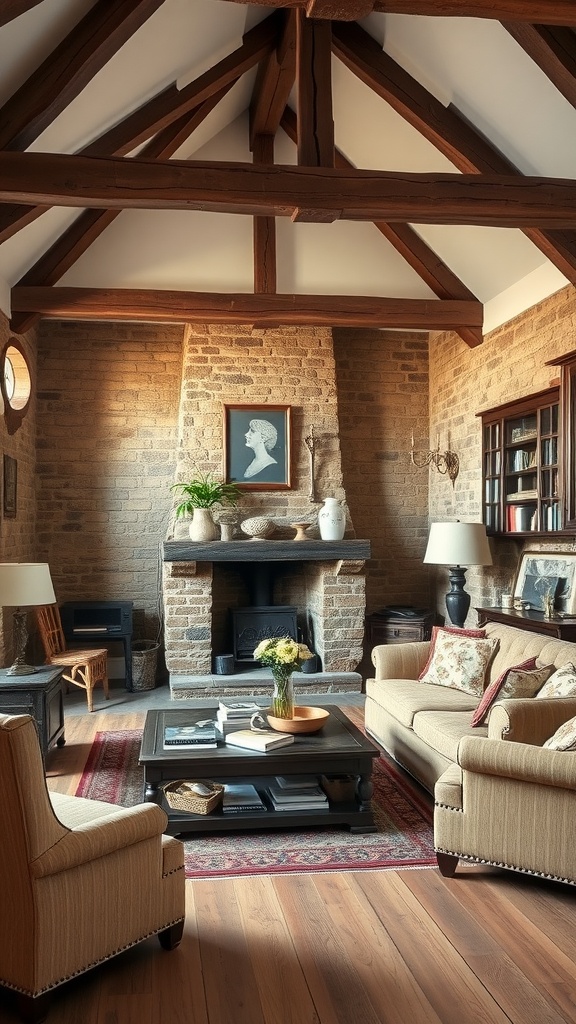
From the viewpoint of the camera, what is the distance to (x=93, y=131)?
5586 millimetres

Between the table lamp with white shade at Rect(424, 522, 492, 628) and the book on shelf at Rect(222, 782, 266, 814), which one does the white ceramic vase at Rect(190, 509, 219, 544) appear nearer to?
the table lamp with white shade at Rect(424, 522, 492, 628)

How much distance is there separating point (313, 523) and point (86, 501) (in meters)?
2.27

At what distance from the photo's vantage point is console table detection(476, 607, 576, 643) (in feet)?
16.7

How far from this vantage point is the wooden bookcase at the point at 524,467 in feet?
19.6

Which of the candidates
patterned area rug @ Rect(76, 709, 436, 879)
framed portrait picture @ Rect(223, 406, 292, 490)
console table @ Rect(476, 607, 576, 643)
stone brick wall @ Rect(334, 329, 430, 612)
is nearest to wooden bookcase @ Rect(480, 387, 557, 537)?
console table @ Rect(476, 607, 576, 643)

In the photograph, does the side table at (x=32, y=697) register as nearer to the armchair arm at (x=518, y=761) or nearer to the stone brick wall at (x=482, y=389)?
the armchair arm at (x=518, y=761)

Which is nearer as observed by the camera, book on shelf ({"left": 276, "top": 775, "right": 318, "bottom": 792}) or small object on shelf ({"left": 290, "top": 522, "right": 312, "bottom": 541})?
book on shelf ({"left": 276, "top": 775, "right": 318, "bottom": 792})

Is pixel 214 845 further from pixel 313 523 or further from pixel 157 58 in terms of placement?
pixel 157 58

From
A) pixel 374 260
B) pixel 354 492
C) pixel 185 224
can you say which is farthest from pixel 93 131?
pixel 354 492

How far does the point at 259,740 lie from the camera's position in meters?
4.09

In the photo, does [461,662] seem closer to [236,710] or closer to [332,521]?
[236,710]

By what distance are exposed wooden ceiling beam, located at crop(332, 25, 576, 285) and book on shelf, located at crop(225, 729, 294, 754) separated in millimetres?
3651

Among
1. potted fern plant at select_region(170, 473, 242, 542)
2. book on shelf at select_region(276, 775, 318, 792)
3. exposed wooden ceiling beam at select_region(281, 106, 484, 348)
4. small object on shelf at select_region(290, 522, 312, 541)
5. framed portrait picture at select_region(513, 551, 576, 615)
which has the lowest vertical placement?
book on shelf at select_region(276, 775, 318, 792)

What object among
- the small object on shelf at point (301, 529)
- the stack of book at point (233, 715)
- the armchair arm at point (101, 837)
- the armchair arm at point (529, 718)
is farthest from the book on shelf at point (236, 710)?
the small object on shelf at point (301, 529)
